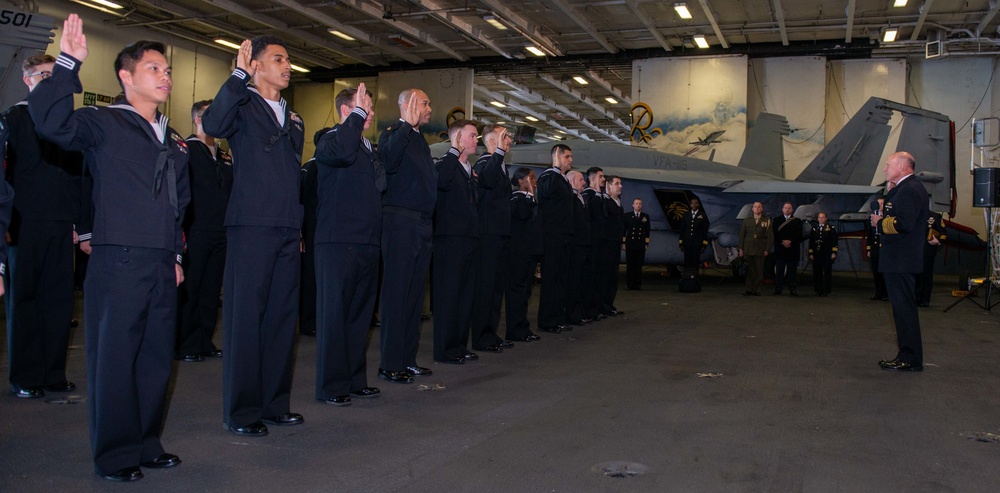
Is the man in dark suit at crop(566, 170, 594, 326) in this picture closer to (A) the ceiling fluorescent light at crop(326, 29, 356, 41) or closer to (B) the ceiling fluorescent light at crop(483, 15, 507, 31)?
(B) the ceiling fluorescent light at crop(483, 15, 507, 31)

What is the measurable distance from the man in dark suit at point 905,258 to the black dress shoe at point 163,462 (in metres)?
5.24

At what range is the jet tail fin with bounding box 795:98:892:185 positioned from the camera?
16.3 metres

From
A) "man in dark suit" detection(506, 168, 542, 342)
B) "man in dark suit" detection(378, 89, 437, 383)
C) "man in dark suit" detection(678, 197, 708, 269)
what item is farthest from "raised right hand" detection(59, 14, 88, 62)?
"man in dark suit" detection(678, 197, 708, 269)

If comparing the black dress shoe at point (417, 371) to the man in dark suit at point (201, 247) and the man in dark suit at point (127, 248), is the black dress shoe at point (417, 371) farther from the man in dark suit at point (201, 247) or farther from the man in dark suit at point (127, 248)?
the man in dark suit at point (127, 248)

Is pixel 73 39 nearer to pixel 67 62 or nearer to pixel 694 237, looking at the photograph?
pixel 67 62

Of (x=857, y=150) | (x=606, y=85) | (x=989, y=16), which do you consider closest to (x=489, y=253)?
(x=857, y=150)

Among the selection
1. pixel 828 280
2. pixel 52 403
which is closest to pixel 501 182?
pixel 52 403

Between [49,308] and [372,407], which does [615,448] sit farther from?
[49,308]

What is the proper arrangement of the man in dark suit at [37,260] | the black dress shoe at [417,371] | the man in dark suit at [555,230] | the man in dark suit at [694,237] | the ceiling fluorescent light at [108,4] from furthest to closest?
the ceiling fluorescent light at [108,4], the man in dark suit at [694,237], the man in dark suit at [555,230], the black dress shoe at [417,371], the man in dark suit at [37,260]

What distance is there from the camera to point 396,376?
494 cm

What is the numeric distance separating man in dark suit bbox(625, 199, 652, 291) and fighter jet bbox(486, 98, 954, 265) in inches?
35.4

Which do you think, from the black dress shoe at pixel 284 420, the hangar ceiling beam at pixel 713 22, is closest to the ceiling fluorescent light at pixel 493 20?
the hangar ceiling beam at pixel 713 22

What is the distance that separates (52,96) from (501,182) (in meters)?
4.05

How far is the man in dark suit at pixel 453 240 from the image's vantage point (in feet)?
18.6
